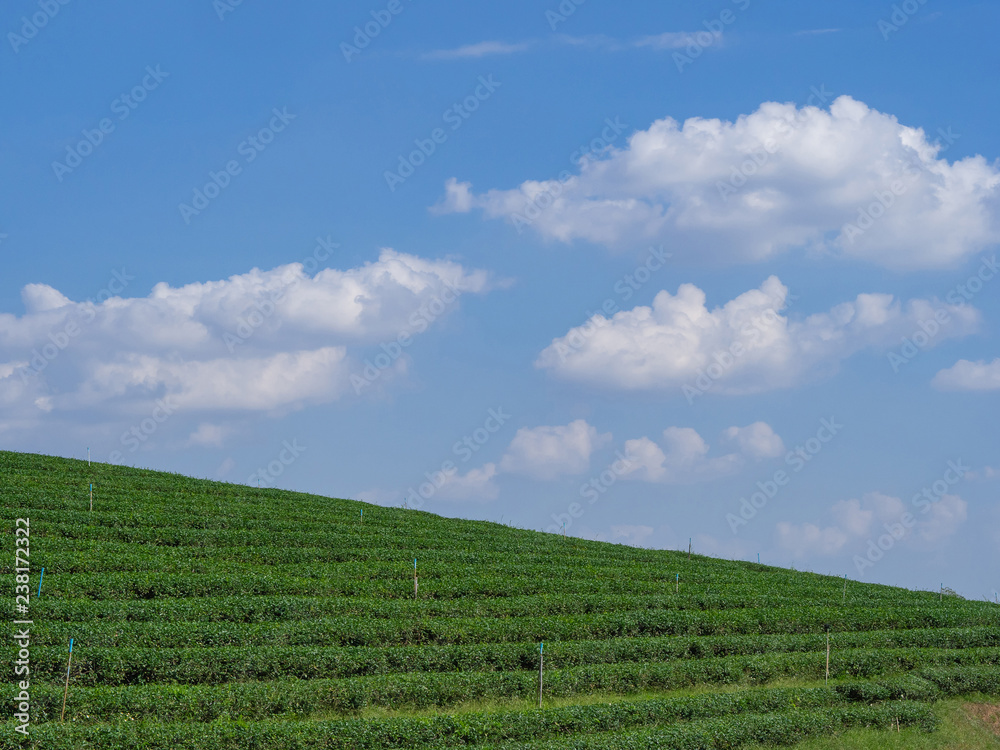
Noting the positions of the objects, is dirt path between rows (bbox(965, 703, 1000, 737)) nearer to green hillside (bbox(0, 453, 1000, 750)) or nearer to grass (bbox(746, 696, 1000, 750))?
grass (bbox(746, 696, 1000, 750))

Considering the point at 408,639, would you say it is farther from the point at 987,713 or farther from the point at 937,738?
the point at 987,713

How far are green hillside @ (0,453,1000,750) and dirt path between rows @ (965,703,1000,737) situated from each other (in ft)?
2.38

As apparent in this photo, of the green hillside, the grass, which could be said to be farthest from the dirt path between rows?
the green hillside

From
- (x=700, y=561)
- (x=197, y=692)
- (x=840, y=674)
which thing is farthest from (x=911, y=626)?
(x=197, y=692)

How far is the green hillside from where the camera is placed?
20.0m

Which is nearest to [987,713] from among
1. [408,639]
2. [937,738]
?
[937,738]

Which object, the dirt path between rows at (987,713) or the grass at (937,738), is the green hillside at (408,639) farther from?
the dirt path between rows at (987,713)

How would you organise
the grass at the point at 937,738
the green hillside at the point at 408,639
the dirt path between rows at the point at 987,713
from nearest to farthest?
the green hillside at the point at 408,639
the grass at the point at 937,738
the dirt path between rows at the point at 987,713

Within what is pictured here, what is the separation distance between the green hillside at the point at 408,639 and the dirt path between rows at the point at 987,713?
726mm

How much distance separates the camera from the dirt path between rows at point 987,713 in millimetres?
26625

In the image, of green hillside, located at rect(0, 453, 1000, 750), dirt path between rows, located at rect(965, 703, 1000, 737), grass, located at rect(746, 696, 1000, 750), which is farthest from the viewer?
dirt path between rows, located at rect(965, 703, 1000, 737)

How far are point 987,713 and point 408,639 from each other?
18.8m

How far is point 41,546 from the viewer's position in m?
29.0

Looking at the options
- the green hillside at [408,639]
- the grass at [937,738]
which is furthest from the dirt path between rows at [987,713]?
the green hillside at [408,639]
